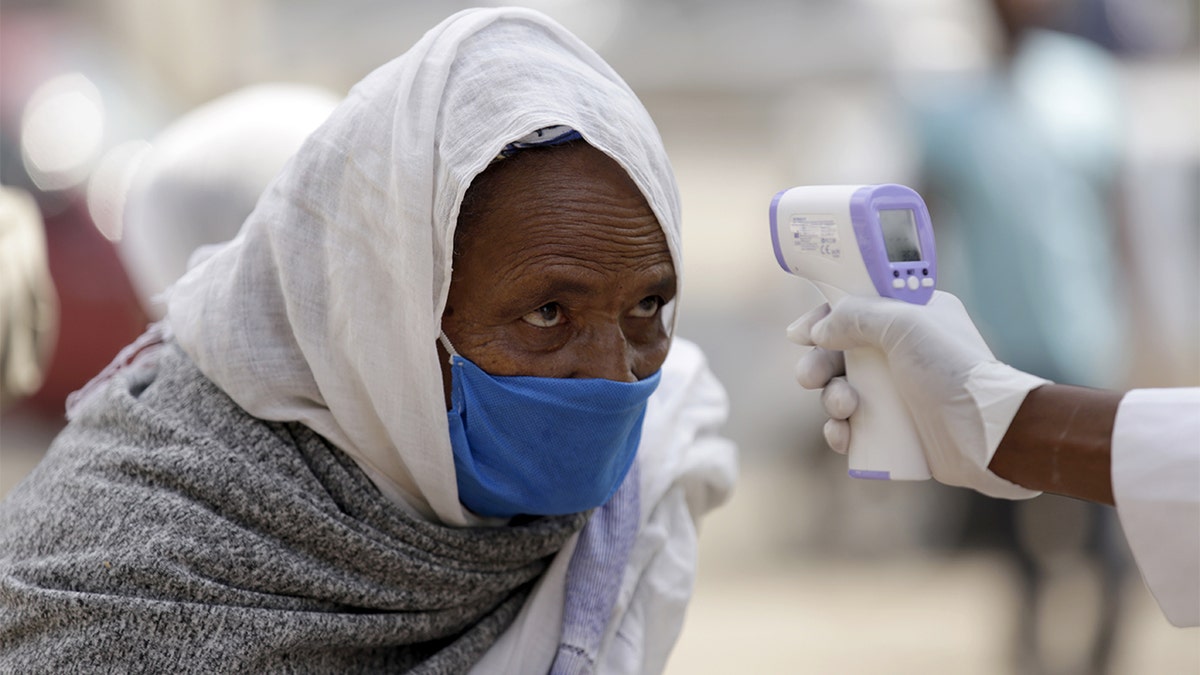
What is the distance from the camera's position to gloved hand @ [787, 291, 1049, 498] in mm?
1674

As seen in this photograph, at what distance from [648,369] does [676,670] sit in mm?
3059

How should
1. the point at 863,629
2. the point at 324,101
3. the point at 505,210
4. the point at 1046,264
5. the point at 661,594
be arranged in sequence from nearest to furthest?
the point at 505,210 < the point at 661,594 < the point at 324,101 < the point at 1046,264 < the point at 863,629

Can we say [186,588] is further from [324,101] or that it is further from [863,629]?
[863,629]

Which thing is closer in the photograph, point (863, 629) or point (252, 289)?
point (252, 289)

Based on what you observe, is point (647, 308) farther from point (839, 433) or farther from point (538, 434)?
point (839, 433)

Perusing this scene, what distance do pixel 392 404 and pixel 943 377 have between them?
0.79 m

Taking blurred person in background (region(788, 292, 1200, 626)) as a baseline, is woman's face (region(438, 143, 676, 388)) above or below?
above

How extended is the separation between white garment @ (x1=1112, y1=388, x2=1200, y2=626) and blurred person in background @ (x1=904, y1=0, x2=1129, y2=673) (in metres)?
2.83

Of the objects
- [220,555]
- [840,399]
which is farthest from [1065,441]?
[220,555]

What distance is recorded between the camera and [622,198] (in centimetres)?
195

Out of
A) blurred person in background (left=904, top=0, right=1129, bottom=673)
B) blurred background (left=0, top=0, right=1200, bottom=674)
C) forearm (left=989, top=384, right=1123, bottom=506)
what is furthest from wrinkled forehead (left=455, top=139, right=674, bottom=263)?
blurred person in background (left=904, top=0, right=1129, bottom=673)

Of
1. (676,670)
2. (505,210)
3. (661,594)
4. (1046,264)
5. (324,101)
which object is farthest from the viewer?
(676,670)

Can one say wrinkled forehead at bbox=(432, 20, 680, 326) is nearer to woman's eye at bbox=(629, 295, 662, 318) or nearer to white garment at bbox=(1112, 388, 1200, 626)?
woman's eye at bbox=(629, 295, 662, 318)

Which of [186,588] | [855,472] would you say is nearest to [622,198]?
[855,472]
